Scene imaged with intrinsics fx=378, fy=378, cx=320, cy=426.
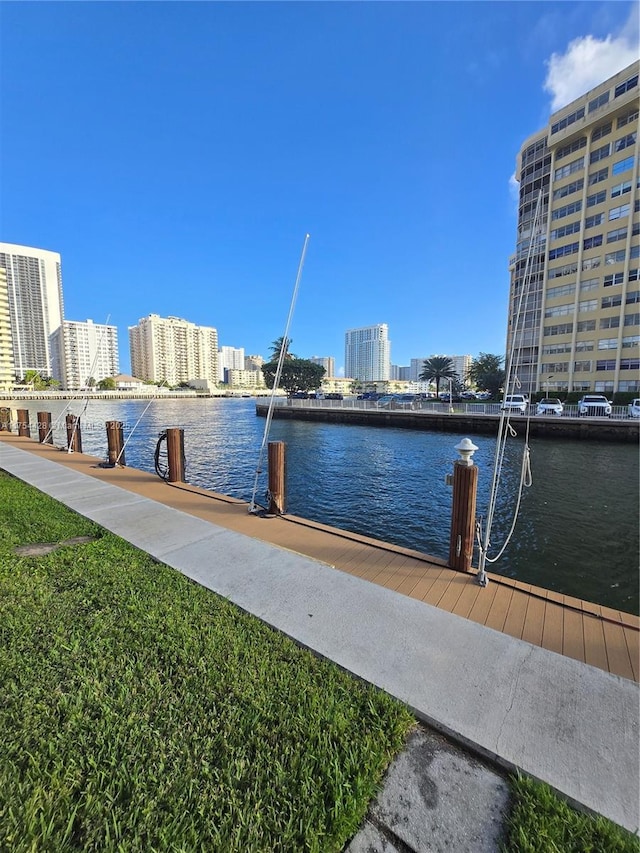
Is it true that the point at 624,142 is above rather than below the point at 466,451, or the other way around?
above

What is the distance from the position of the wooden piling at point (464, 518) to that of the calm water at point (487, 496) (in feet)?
9.01

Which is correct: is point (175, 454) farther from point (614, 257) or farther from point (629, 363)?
point (614, 257)

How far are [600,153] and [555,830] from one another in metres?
61.5

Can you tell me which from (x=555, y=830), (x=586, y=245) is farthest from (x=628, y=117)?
(x=555, y=830)

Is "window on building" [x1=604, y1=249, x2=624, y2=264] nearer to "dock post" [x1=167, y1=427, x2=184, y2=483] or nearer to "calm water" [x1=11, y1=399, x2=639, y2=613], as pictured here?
"calm water" [x1=11, y1=399, x2=639, y2=613]

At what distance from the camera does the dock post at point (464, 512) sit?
15.5 ft

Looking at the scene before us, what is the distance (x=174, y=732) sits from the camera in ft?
7.26

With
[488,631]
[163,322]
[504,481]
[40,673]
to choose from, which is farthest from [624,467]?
[163,322]

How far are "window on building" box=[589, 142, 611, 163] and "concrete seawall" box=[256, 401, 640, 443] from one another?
36.7 meters

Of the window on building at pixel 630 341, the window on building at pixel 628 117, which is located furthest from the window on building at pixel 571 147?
the window on building at pixel 630 341

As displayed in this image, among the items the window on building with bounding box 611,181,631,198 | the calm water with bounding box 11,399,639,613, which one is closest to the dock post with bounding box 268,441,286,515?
the calm water with bounding box 11,399,639,613

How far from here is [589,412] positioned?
28.7 meters

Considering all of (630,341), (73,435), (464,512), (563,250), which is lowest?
(73,435)

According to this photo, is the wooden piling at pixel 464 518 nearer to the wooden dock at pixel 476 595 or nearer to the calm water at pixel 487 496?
the wooden dock at pixel 476 595
